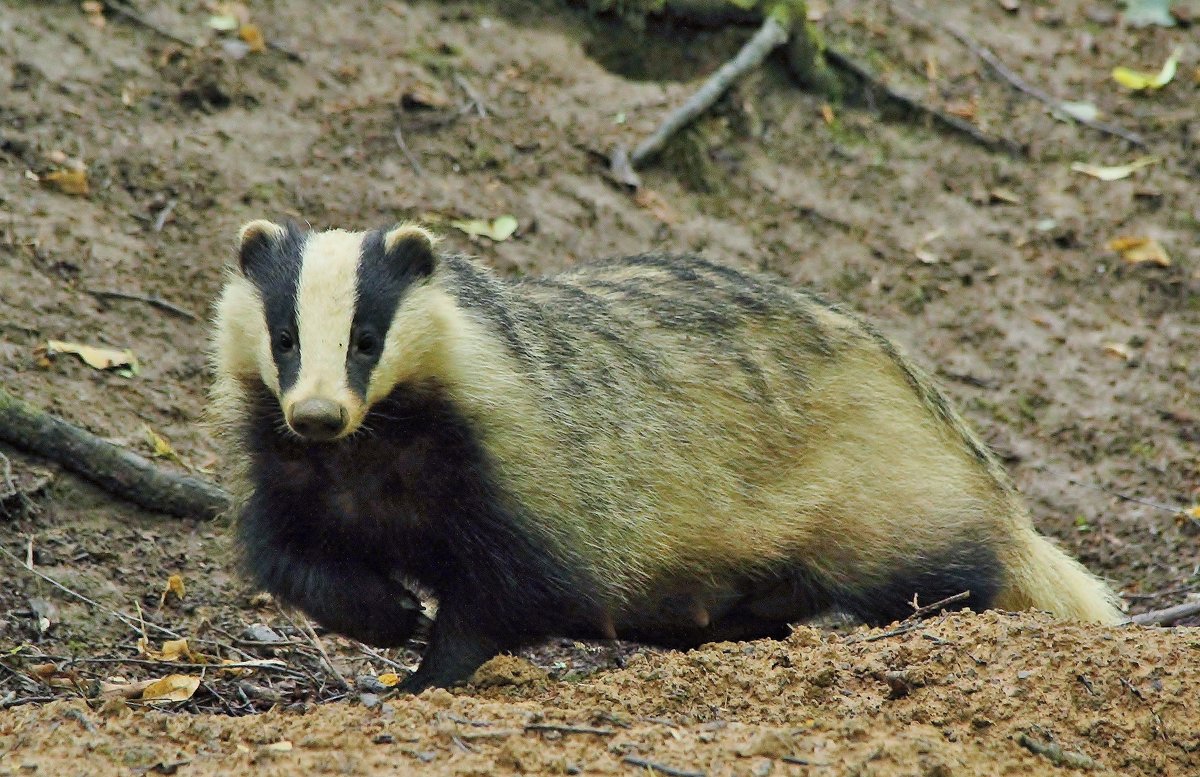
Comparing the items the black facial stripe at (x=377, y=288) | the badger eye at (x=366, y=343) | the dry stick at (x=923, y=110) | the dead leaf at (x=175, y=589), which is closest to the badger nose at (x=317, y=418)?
the black facial stripe at (x=377, y=288)

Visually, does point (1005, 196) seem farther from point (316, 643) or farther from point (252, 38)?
point (316, 643)

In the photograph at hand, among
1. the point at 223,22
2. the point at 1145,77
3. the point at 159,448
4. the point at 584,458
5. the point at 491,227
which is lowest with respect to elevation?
the point at 159,448

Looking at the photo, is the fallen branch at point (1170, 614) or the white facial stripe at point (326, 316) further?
the fallen branch at point (1170, 614)

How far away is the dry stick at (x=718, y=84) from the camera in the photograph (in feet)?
29.2

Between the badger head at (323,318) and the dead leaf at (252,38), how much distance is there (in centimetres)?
393

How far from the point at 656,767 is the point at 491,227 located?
16.1 feet

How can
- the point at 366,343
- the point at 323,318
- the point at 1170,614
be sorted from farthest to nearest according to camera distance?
the point at 1170,614 < the point at 366,343 < the point at 323,318

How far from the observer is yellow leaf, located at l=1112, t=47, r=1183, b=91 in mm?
10047

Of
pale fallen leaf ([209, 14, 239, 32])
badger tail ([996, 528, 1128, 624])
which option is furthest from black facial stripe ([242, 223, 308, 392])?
pale fallen leaf ([209, 14, 239, 32])

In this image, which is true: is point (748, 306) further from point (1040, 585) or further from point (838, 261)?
point (838, 261)

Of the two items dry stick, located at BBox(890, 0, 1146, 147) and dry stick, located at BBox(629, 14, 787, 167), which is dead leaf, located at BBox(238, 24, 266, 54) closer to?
dry stick, located at BBox(629, 14, 787, 167)

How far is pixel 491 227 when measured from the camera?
8.23m

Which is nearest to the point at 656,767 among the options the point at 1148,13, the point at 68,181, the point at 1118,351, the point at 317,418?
the point at 317,418

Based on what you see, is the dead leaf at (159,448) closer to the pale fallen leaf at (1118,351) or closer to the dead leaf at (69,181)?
the dead leaf at (69,181)
